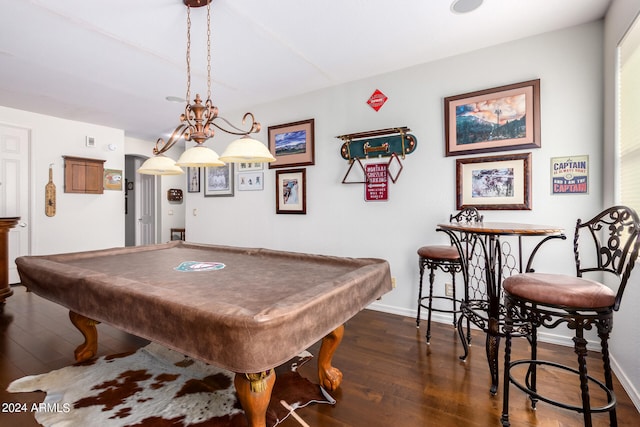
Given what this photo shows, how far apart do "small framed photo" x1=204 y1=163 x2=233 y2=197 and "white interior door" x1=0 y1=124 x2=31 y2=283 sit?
259 cm

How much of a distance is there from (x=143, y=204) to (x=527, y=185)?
24.2 ft

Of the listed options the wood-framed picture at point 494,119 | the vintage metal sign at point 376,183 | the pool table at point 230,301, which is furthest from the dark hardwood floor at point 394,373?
the wood-framed picture at point 494,119

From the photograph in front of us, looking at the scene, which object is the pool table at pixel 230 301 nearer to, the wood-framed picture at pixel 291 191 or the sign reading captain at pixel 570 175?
the wood-framed picture at pixel 291 191

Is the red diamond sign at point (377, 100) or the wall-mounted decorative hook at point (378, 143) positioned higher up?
the red diamond sign at point (377, 100)

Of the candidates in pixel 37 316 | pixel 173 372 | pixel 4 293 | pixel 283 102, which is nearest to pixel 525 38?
pixel 283 102

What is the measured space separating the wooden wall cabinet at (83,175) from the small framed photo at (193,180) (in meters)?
1.64

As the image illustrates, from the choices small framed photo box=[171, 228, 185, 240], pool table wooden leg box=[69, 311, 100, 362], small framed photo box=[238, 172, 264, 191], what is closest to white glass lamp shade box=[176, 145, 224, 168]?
pool table wooden leg box=[69, 311, 100, 362]

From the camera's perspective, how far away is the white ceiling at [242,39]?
2.27 m

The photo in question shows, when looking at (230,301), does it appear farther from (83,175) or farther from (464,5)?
(83,175)

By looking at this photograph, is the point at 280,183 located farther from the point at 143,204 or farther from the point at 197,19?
the point at 143,204

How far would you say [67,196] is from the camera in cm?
502

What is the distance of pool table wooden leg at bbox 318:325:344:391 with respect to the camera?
1.84 metres

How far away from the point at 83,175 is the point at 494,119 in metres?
6.01

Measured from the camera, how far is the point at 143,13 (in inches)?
91.1
